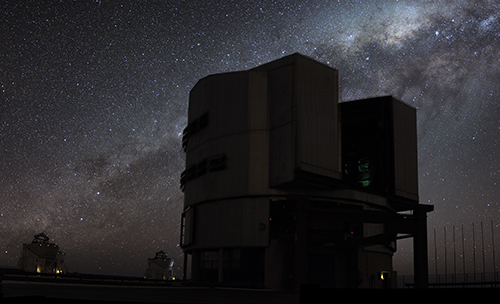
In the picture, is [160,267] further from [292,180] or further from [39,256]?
[292,180]

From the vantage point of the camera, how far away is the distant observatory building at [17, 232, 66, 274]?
90688mm

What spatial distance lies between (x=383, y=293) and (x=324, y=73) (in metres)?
→ 40.3

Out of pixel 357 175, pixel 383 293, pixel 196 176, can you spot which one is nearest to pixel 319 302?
pixel 383 293

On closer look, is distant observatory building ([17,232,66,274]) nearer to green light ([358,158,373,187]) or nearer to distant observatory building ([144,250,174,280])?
distant observatory building ([144,250,174,280])

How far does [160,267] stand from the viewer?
104375mm

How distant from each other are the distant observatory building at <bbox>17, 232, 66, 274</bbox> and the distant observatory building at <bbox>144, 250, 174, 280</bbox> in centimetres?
2007

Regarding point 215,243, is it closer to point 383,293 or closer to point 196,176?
point 196,176

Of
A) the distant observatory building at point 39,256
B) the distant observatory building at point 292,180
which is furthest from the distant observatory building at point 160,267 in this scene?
the distant observatory building at point 292,180

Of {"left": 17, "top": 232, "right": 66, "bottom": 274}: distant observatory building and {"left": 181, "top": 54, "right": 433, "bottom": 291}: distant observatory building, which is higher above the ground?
{"left": 181, "top": 54, "right": 433, "bottom": 291}: distant observatory building

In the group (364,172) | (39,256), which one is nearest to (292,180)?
(364,172)

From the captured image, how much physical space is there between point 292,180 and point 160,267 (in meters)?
72.4

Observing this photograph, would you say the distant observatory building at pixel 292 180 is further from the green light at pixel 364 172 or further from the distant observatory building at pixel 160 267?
the distant observatory building at pixel 160 267

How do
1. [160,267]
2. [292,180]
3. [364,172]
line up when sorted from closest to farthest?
[292,180] < [364,172] < [160,267]

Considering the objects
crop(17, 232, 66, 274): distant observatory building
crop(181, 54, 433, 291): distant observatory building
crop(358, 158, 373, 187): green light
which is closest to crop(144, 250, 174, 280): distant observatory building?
crop(17, 232, 66, 274): distant observatory building
